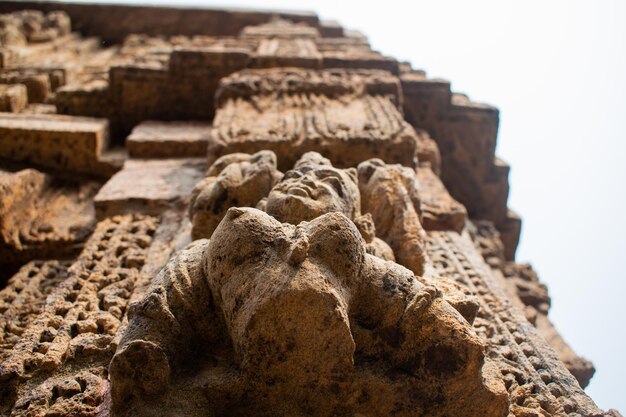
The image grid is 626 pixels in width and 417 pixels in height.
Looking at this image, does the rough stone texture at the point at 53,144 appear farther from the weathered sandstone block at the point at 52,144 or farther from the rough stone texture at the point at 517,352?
the rough stone texture at the point at 517,352

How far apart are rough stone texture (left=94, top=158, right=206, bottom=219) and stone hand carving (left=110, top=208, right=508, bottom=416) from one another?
4.21 feet

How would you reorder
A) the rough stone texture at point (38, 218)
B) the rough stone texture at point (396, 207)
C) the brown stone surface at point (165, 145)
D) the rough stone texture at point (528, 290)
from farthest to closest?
the brown stone surface at point (165, 145), the rough stone texture at point (528, 290), the rough stone texture at point (38, 218), the rough stone texture at point (396, 207)

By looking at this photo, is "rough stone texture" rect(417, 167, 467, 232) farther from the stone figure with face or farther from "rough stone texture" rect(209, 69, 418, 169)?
the stone figure with face

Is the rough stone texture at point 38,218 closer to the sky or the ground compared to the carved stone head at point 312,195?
closer to the ground

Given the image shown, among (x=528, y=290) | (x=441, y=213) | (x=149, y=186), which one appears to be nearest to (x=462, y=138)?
(x=528, y=290)

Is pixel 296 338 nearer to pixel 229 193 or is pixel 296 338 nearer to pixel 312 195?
pixel 312 195

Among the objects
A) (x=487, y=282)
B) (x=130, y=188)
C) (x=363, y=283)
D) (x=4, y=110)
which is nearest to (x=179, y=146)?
(x=130, y=188)

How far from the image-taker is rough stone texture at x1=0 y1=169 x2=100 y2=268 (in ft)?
9.10

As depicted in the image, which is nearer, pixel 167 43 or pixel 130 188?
pixel 130 188

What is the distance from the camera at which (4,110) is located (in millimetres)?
3797

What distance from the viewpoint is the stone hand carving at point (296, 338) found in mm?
1354

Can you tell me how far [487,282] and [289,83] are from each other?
5.86ft

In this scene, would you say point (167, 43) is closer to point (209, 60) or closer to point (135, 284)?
point (209, 60)

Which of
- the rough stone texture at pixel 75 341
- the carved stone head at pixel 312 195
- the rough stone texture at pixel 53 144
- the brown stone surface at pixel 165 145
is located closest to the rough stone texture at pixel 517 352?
the carved stone head at pixel 312 195
